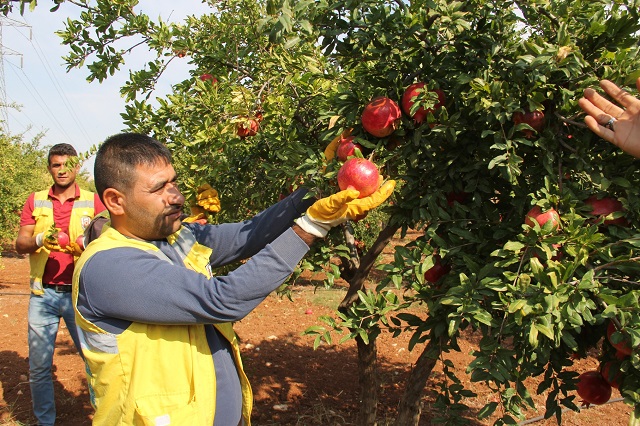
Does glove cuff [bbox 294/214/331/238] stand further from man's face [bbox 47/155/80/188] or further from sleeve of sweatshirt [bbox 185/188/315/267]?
man's face [bbox 47/155/80/188]

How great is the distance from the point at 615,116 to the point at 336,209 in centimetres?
83

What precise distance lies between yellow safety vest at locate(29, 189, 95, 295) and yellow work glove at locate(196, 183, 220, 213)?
4.30ft

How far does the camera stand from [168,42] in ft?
8.75

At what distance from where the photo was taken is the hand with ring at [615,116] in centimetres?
136

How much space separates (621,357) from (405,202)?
2.85 feet

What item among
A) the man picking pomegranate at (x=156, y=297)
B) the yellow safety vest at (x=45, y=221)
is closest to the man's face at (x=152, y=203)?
the man picking pomegranate at (x=156, y=297)

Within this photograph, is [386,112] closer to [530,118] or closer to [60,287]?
[530,118]

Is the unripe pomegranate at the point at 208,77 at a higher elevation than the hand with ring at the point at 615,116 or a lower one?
lower

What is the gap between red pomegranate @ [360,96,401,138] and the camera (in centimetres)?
160

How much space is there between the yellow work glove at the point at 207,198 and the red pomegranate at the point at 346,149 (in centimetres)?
91

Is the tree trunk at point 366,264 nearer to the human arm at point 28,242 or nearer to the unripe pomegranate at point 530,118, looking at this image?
the unripe pomegranate at point 530,118

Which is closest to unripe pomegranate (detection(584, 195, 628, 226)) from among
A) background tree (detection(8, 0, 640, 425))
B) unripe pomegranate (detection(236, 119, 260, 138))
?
background tree (detection(8, 0, 640, 425))

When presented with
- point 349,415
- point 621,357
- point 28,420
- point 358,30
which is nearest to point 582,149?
point 621,357

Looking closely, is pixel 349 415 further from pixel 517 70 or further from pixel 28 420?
pixel 517 70
